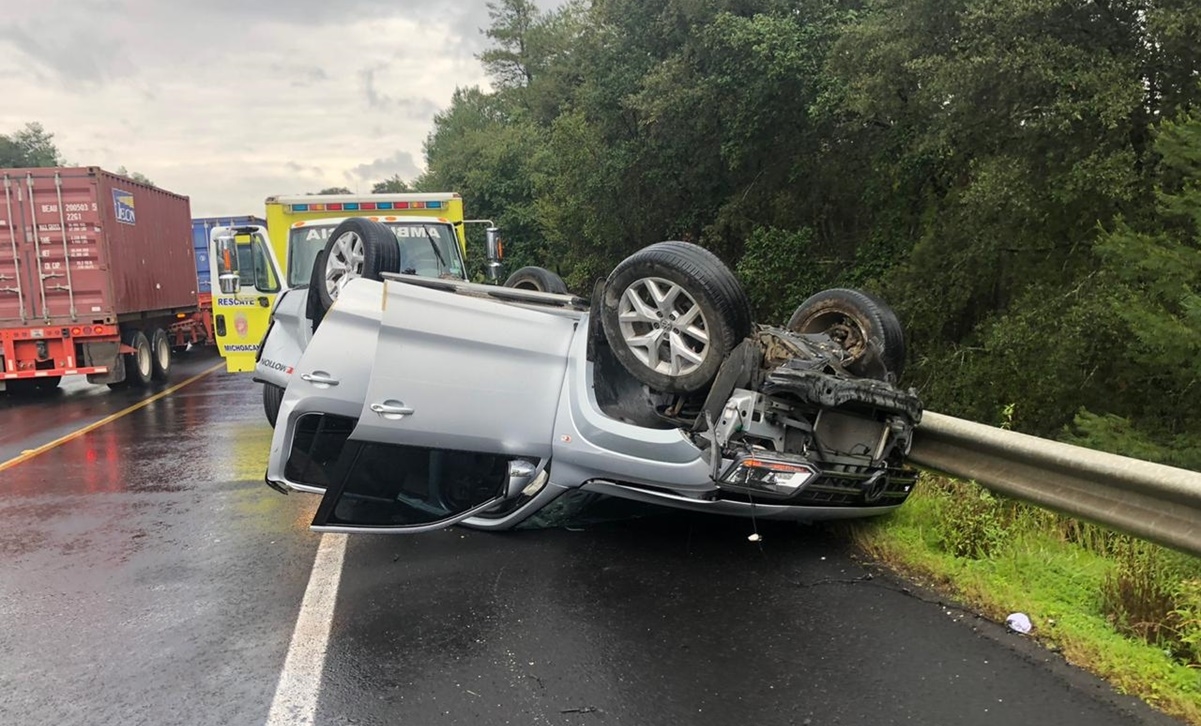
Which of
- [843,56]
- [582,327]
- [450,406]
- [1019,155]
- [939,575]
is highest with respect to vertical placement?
[843,56]

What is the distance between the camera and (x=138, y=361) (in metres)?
14.9

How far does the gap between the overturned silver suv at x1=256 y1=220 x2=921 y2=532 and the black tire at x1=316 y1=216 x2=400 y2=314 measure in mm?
1574

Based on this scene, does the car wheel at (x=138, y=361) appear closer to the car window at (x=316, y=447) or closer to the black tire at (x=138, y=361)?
the black tire at (x=138, y=361)

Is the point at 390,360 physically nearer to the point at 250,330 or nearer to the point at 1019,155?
the point at 250,330

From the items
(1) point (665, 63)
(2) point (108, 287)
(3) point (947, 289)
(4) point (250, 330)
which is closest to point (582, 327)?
(4) point (250, 330)

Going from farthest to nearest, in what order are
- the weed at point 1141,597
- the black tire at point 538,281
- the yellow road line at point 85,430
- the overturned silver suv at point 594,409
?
the yellow road line at point 85,430, the black tire at point 538,281, the overturned silver suv at point 594,409, the weed at point 1141,597

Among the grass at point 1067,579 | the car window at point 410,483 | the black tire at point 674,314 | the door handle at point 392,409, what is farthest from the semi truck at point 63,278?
the grass at point 1067,579

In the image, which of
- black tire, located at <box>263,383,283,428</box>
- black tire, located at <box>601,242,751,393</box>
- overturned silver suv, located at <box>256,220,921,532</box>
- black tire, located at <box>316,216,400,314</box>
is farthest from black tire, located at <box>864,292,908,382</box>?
black tire, located at <box>263,383,283,428</box>

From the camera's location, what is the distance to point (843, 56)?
13945 millimetres

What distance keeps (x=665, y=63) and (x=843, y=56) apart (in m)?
4.07

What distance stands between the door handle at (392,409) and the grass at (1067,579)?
8.27 ft

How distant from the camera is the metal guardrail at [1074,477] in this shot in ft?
10.7

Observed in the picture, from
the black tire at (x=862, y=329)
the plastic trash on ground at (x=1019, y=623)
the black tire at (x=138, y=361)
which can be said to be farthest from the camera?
the black tire at (x=138, y=361)

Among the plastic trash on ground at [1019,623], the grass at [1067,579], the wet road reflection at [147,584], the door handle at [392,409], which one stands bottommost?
the wet road reflection at [147,584]
